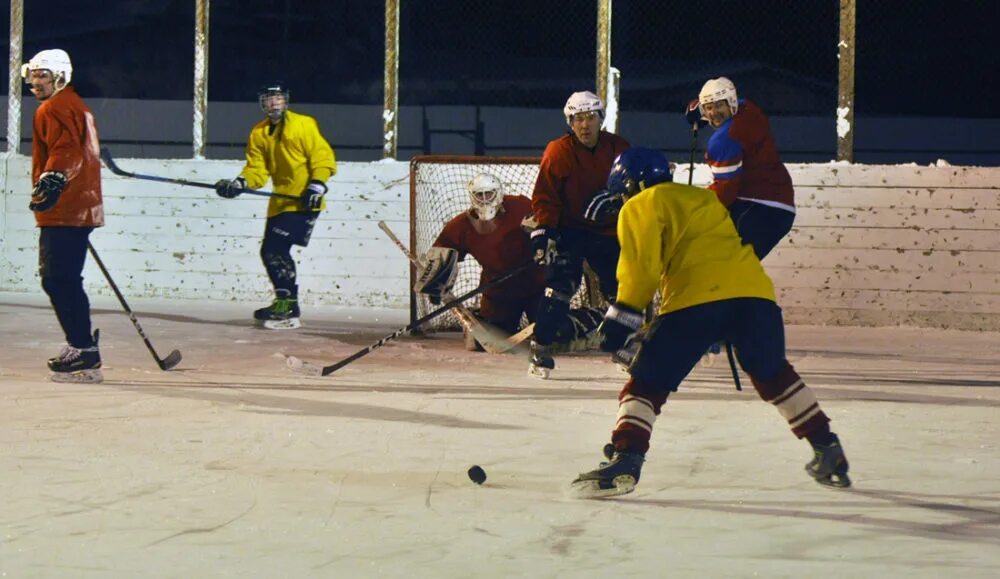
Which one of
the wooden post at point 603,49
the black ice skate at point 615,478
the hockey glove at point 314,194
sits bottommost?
the black ice skate at point 615,478

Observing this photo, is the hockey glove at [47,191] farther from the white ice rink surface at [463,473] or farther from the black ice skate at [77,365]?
the white ice rink surface at [463,473]

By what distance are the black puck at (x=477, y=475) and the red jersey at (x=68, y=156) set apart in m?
2.86

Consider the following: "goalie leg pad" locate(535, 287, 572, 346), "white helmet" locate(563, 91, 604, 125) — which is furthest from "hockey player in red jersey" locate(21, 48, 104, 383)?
"white helmet" locate(563, 91, 604, 125)

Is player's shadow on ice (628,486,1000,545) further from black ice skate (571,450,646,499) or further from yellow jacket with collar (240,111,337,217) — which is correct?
yellow jacket with collar (240,111,337,217)

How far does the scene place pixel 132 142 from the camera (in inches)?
701

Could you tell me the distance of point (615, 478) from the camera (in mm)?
4812

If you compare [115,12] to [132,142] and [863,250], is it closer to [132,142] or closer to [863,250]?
[132,142]

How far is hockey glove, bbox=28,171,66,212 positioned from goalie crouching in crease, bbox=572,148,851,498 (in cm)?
307

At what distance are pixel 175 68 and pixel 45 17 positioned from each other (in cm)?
232

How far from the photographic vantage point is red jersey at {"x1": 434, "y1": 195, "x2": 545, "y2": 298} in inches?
332

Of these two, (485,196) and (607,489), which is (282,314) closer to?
(485,196)

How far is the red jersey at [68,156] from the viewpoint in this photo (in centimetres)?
705

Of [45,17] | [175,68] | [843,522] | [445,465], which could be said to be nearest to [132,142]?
[175,68]

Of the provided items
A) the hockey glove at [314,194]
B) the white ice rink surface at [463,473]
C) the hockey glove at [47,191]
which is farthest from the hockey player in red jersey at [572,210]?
the hockey glove at [314,194]
